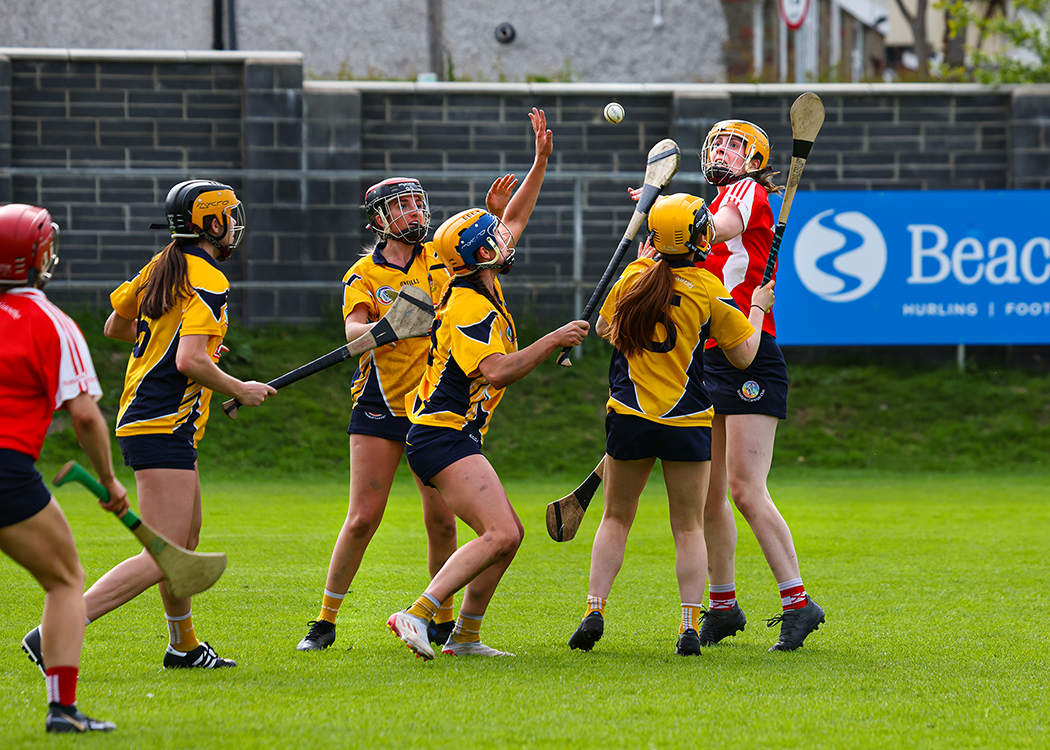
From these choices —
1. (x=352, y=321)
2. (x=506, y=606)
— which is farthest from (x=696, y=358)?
(x=506, y=606)

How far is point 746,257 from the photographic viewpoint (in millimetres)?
5594

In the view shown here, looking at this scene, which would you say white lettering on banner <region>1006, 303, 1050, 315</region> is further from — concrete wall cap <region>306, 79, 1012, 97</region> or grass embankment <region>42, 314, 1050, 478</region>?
concrete wall cap <region>306, 79, 1012, 97</region>

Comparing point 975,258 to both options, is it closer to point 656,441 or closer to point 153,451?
point 656,441

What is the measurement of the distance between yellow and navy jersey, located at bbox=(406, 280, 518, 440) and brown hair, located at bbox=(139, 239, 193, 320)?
100 centimetres

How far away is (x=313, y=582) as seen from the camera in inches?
276

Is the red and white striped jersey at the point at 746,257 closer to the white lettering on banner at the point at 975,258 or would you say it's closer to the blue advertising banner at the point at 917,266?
the blue advertising banner at the point at 917,266

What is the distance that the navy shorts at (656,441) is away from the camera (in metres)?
4.97

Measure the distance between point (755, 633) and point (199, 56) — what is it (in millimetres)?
11273

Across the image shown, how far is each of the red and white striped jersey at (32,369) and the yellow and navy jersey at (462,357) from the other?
1488 mm

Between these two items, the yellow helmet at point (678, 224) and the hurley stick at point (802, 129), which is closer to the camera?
the yellow helmet at point (678, 224)

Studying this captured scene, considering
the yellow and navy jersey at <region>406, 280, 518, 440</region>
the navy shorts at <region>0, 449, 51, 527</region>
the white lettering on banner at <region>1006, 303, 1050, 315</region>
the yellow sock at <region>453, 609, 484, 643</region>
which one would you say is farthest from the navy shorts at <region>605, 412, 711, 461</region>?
the white lettering on banner at <region>1006, 303, 1050, 315</region>

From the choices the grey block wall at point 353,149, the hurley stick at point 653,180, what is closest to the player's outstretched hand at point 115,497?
the hurley stick at point 653,180

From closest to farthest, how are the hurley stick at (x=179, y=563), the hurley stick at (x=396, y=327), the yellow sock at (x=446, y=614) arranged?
the hurley stick at (x=179, y=563) → the hurley stick at (x=396, y=327) → the yellow sock at (x=446, y=614)

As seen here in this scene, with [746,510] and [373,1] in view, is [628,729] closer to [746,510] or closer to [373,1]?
[746,510]
